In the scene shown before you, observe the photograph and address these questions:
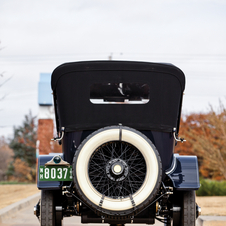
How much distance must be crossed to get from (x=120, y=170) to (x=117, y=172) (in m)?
0.04

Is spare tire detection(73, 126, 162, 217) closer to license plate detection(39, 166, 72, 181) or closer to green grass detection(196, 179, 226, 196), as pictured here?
license plate detection(39, 166, 72, 181)

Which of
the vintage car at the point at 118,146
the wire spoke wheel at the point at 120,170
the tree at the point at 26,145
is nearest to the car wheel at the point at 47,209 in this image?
the vintage car at the point at 118,146

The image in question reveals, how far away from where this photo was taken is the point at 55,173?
4863 millimetres

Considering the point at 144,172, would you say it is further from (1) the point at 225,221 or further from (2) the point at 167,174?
(1) the point at 225,221

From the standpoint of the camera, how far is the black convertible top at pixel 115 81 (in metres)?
5.16

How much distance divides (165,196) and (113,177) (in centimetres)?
69

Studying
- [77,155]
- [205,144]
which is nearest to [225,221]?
[77,155]

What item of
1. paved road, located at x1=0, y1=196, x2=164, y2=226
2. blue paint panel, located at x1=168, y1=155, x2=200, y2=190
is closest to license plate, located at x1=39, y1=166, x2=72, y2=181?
blue paint panel, located at x1=168, y1=155, x2=200, y2=190

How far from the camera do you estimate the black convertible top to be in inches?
203

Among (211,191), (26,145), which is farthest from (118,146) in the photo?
(26,145)

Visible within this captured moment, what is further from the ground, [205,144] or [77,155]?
[77,155]

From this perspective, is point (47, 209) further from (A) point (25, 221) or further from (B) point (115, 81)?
(A) point (25, 221)

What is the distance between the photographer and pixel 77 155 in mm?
4594

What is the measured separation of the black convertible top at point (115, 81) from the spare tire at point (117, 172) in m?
0.52
